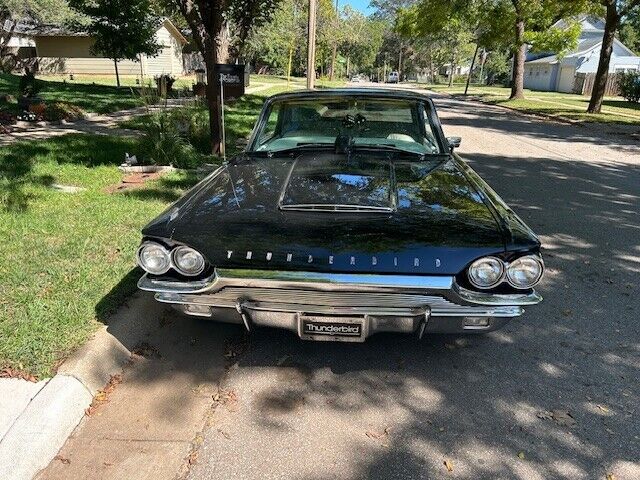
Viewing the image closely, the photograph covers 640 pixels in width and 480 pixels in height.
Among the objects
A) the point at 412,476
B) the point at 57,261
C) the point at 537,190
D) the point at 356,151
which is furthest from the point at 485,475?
the point at 537,190

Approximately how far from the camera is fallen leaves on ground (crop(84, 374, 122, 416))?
2.57m

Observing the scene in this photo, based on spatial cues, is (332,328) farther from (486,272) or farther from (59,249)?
(59,249)

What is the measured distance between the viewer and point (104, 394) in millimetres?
2689

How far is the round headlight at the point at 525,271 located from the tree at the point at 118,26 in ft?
64.4

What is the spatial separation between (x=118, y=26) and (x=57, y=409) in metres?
19.6

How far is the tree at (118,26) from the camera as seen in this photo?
18.1 meters

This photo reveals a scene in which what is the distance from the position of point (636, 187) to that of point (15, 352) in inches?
326

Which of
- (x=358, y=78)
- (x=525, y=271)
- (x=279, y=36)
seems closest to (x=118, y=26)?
(x=525, y=271)

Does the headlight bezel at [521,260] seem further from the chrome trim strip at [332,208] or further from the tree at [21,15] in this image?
the tree at [21,15]

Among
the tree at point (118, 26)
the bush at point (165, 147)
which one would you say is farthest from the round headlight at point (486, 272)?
the tree at point (118, 26)

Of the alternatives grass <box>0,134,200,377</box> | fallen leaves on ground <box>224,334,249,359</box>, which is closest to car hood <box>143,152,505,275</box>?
fallen leaves on ground <box>224,334,249,359</box>

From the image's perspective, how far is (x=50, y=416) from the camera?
238cm

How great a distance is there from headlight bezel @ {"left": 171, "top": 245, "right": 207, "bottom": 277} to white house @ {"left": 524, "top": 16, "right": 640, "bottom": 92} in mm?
47022

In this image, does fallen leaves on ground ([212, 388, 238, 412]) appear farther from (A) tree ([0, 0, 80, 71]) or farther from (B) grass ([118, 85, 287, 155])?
(A) tree ([0, 0, 80, 71])
